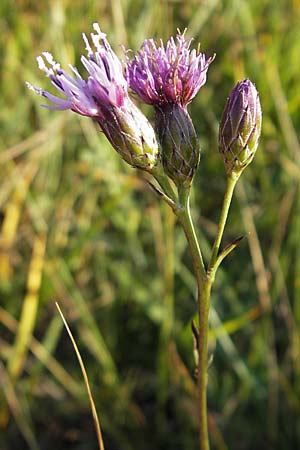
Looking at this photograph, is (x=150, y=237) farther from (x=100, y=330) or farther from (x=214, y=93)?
(x=214, y=93)

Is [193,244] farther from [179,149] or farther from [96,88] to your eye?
[96,88]

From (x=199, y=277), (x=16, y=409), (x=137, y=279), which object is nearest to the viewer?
(x=199, y=277)

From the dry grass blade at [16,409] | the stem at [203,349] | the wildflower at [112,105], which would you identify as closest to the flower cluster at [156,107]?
the wildflower at [112,105]

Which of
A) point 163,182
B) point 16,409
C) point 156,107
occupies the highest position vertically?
point 156,107

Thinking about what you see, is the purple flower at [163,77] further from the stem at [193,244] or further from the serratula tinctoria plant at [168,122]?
the stem at [193,244]

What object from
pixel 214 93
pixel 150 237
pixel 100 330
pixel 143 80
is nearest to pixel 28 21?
pixel 214 93

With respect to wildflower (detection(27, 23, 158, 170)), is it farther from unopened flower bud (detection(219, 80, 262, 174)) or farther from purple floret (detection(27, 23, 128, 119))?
unopened flower bud (detection(219, 80, 262, 174))

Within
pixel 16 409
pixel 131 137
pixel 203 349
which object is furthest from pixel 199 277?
pixel 16 409
